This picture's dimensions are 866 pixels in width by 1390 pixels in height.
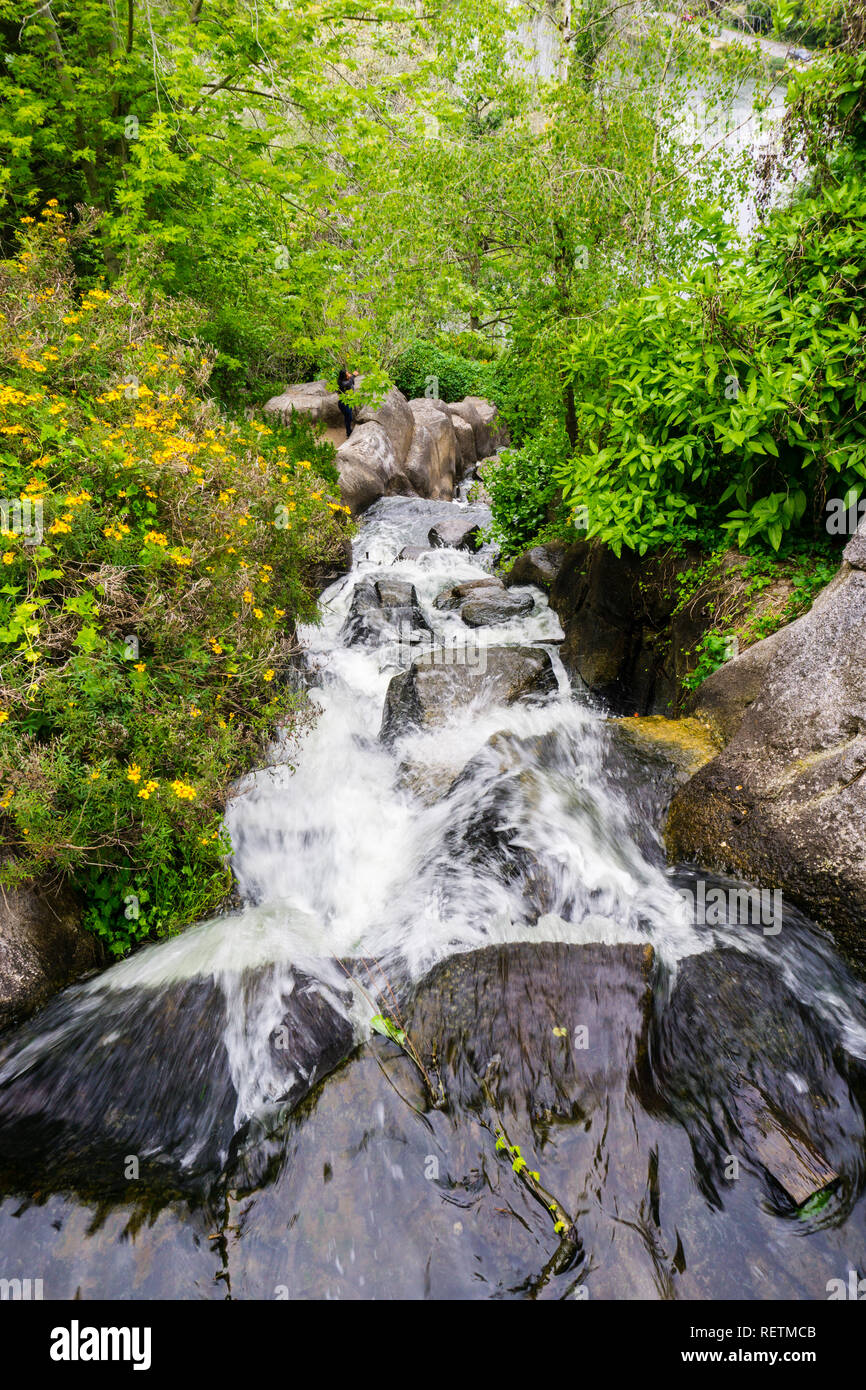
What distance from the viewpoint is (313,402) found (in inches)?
622

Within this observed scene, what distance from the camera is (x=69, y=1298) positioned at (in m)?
2.52

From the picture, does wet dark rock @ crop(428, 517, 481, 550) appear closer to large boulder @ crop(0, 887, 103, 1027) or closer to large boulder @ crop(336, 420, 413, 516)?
large boulder @ crop(336, 420, 413, 516)

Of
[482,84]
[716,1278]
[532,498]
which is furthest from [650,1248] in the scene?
[482,84]

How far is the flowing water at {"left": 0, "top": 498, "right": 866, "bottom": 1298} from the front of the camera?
8.67 ft

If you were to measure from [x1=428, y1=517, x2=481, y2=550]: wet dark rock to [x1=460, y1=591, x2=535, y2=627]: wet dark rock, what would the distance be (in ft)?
10.3

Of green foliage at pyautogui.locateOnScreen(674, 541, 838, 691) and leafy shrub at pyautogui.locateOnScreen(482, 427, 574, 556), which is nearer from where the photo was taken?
green foliage at pyautogui.locateOnScreen(674, 541, 838, 691)

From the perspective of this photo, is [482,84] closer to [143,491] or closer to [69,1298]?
[143,491]

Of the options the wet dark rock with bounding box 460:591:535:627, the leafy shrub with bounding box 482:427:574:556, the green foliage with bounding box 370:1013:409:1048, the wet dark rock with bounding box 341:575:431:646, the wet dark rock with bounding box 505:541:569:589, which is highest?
the leafy shrub with bounding box 482:427:574:556

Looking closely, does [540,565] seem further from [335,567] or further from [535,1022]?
[535,1022]

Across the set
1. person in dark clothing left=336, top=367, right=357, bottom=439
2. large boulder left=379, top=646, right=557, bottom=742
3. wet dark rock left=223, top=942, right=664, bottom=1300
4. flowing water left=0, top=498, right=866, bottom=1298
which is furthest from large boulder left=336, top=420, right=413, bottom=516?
wet dark rock left=223, top=942, right=664, bottom=1300

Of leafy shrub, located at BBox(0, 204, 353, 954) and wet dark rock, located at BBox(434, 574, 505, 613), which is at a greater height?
leafy shrub, located at BBox(0, 204, 353, 954)

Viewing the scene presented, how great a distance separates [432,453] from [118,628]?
49.1 ft

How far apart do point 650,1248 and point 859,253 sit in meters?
5.73

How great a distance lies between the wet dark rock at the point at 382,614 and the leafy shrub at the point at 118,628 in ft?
10.3
